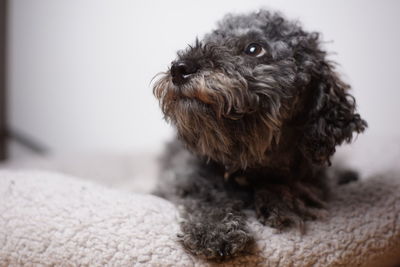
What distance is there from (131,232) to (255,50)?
2.16 feet

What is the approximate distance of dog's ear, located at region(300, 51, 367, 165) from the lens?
51.7 inches

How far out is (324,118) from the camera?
133 cm

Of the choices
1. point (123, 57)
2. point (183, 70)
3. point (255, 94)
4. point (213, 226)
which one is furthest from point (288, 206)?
point (123, 57)

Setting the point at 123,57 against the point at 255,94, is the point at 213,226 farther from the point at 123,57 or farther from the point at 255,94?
the point at 123,57

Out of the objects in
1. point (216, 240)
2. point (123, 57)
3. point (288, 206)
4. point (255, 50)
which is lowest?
point (216, 240)

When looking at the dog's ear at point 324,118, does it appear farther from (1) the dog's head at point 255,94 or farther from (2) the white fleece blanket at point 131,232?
(2) the white fleece blanket at point 131,232

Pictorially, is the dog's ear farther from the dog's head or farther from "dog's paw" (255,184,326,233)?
"dog's paw" (255,184,326,233)

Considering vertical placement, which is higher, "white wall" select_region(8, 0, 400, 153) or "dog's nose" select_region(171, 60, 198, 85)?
"white wall" select_region(8, 0, 400, 153)

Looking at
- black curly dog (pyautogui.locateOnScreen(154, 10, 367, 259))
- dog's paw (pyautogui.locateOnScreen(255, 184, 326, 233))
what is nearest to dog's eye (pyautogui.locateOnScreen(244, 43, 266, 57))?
black curly dog (pyautogui.locateOnScreen(154, 10, 367, 259))

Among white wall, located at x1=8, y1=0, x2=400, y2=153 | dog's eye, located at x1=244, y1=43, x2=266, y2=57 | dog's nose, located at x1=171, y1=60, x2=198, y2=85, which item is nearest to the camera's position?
dog's nose, located at x1=171, y1=60, x2=198, y2=85

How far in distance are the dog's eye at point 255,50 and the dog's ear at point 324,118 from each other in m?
0.19

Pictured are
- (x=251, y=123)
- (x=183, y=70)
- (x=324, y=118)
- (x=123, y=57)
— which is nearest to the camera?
(x=183, y=70)

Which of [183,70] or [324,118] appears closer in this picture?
[183,70]

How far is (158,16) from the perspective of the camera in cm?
179
